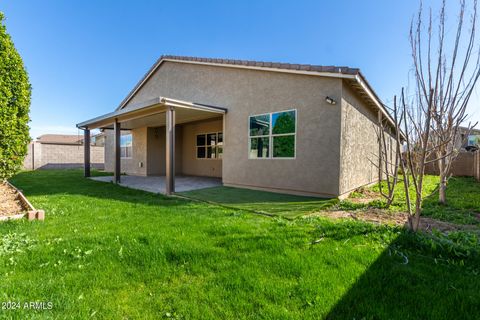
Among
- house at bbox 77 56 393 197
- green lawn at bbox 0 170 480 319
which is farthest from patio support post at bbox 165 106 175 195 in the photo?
green lawn at bbox 0 170 480 319

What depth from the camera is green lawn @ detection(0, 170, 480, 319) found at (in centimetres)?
206

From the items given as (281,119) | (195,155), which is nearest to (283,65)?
(281,119)

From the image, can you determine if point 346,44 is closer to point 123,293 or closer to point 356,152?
point 356,152

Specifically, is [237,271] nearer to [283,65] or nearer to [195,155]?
[283,65]

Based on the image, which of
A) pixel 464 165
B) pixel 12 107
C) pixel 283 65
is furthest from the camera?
pixel 464 165

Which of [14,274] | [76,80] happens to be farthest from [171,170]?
[76,80]

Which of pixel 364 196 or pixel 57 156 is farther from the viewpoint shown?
pixel 57 156

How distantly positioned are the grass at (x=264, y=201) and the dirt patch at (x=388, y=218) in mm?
524

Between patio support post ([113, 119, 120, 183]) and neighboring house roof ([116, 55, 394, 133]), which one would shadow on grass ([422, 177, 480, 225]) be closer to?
neighboring house roof ([116, 55, 394, 133])

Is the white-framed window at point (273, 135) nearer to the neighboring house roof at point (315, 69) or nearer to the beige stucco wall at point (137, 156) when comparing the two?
the neighboring house roof at point (315, 69)

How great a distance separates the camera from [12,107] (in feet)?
18.0

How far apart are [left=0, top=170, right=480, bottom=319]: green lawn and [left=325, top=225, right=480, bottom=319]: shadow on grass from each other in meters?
0.01

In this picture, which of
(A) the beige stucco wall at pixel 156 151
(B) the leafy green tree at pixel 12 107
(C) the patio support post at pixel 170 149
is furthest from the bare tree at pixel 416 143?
(A) the beige stucco wall at pixel 156 151

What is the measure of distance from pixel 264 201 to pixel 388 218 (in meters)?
3.04
